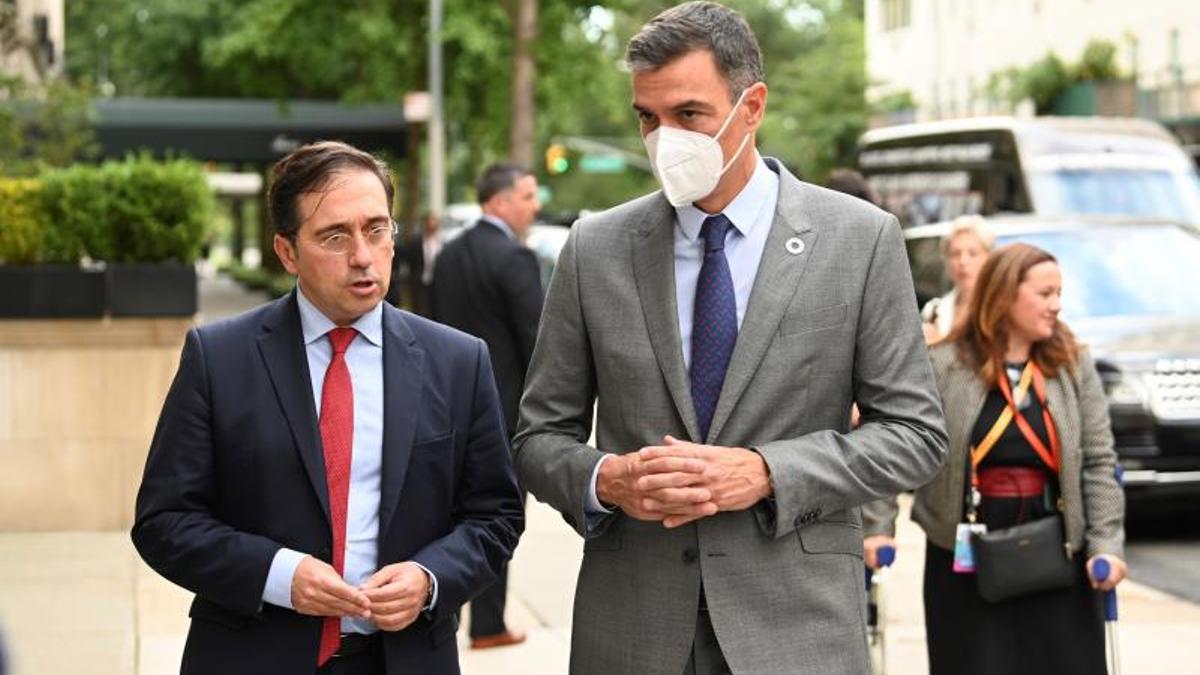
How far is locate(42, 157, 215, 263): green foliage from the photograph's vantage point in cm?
1194

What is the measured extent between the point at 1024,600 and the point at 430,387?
108 inches

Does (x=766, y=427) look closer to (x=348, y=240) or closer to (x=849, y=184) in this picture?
(x=348, y=240)

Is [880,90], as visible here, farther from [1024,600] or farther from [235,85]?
[1024,600]

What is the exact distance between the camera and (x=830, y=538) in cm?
387

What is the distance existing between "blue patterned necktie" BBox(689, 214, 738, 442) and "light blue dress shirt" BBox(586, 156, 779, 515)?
2 centimetres

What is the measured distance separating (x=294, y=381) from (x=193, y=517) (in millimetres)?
293

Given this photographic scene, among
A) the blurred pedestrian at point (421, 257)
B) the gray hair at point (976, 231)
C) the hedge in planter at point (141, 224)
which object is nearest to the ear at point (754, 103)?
the gray hair at point (976, 231)

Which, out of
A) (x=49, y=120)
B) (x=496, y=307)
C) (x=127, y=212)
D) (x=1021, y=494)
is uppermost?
(x=49, y=120)

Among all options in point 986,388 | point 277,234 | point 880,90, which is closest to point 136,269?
point 986,388

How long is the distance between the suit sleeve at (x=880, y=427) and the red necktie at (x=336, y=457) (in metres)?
0.73

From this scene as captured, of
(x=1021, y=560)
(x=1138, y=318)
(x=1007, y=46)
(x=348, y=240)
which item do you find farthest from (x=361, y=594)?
(x=1007, y=46)

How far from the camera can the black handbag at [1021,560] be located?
5.97 metres

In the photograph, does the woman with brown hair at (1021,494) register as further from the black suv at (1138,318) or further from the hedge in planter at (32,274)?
the hedge in planter at (32,274)

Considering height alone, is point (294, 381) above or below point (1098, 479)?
above
